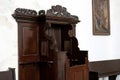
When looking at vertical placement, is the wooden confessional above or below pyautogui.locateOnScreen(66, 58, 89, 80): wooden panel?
above

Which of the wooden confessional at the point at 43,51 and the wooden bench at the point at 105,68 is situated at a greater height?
the wooden confessional at the point at 43,51

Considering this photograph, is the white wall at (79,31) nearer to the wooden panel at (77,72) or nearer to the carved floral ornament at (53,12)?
the carved floral ornament at (53,12)

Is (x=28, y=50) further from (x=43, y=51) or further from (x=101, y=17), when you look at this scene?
(x=101, y=17)

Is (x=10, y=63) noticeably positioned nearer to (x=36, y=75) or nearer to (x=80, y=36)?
(x=36, y=75)

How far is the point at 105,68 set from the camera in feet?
14.6

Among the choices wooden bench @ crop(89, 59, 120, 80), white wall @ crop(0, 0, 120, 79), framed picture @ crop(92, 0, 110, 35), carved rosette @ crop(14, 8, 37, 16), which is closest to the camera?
white wall @ crop(0, 0, 120, 79)

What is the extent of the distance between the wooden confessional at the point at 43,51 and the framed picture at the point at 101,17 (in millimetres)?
1174

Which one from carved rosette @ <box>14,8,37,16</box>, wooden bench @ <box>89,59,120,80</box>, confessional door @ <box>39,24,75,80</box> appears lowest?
wooden bench @ <box>89,59,120,80</box>

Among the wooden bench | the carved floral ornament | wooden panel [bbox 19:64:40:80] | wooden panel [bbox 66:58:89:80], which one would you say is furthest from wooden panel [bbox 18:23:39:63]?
the wooden bench

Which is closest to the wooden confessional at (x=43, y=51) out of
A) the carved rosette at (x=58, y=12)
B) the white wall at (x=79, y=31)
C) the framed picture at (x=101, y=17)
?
the carved rosette at (x=58, y=12)

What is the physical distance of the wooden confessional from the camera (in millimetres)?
3307

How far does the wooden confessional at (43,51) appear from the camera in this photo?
10.8 ft

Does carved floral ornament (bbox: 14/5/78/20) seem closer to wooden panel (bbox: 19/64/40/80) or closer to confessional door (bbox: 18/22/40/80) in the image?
confessional door (bbox: 18/22/40/80)

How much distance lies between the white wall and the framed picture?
0.43 feet
